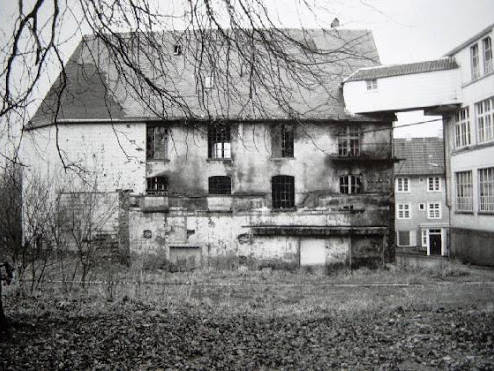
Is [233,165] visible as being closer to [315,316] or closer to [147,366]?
[315,316]

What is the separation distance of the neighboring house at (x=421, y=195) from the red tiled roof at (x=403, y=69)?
61.5 feet

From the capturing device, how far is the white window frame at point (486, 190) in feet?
70.3

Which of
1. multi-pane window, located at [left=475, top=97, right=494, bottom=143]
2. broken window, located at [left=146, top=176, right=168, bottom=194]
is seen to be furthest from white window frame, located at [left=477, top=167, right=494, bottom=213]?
broken window, located at [left=146, top=176, right=168, bottom=194]

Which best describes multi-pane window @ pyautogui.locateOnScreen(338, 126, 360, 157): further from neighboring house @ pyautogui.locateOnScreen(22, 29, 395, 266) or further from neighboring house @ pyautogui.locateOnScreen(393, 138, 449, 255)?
neighboring house @ pyautogui.locateOnScreen(393, 138, 449, 255)

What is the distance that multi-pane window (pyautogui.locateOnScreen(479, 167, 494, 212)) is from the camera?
2141 centimetres

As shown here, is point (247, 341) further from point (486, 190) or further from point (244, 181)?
point (244, 181)

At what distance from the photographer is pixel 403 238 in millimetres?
43406

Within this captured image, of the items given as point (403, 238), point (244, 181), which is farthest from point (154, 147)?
point (403, 238)

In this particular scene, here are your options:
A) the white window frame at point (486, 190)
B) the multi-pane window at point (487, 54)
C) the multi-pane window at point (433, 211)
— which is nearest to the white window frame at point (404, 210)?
the multi-pane window at point (433, 211)

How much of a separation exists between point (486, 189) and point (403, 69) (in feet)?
23.1

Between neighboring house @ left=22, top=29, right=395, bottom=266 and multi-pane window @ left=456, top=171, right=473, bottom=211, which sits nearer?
multi-pane window @ left=456, top=171, right=473, bottom=211

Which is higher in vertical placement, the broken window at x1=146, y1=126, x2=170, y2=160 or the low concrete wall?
the broken window at x1=146, y1=126, x2=170, y2=160

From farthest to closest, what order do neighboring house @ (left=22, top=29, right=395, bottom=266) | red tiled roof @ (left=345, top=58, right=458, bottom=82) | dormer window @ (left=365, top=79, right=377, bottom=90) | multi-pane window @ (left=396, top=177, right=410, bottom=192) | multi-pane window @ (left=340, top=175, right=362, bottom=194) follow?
multi-pane window @ (left=396, top=177, right=410, bottom=192)
multi-pane window @ (left=340, top=175, right=362, bottom=194)
dormer window @ (left=365, top=79, right=377, bottom=90)
neighboring house @ (left=22, top=29, right=395, bottom=266)
red tiled roof @ (left=345, top=58, right=458, bottom=82)

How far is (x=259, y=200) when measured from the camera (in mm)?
24375
